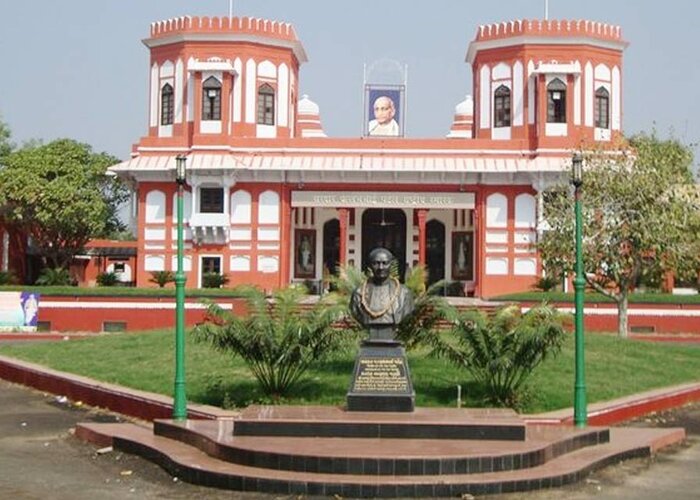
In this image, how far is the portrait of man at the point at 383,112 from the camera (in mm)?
49031

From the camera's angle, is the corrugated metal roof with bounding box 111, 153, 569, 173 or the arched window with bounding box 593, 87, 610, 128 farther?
the arched window with bounding box 593, 87, 610, 128

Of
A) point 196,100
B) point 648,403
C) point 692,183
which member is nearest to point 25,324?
point 196,100

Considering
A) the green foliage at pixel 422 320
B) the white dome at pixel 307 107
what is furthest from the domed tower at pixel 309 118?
the green foliage at pixel 422 320

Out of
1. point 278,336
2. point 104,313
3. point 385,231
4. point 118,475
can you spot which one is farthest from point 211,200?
point 118,475

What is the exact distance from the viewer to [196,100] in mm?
42781

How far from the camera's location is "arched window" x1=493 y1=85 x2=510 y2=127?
143 ft

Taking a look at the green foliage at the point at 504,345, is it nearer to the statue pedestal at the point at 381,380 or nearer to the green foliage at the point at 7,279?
the statue pedestal at the point at 381,380

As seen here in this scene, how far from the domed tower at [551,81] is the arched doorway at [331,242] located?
22.3 feet

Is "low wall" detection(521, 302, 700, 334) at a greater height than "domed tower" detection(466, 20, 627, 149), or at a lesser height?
lesser

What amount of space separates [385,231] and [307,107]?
9.54 m

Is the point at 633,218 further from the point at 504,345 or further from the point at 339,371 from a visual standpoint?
the point at 504,345

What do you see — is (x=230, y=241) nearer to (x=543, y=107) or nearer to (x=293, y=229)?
(x=293, y=229)

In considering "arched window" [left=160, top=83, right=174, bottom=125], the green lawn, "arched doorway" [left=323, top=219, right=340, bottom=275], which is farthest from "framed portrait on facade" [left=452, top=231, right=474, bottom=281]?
the green lawn

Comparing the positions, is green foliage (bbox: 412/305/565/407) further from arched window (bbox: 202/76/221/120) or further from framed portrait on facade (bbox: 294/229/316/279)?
framed portrait on facade (bbox: 294/229/316/279)
